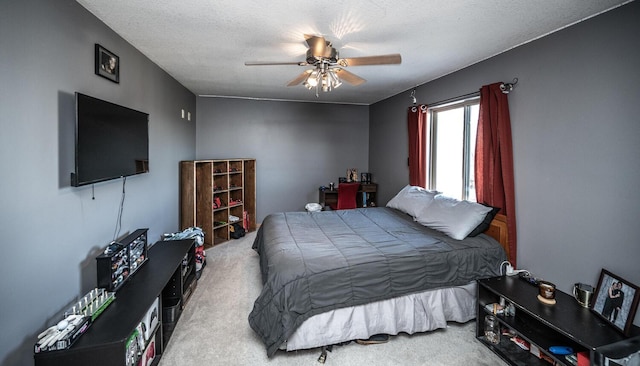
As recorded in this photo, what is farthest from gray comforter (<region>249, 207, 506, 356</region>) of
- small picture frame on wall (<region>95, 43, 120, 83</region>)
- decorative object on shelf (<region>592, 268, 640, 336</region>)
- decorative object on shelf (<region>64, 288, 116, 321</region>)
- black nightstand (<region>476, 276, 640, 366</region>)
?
small picture frame on wall (<region>95, 43, 120, 83</region>)

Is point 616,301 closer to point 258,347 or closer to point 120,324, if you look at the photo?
point 258,347

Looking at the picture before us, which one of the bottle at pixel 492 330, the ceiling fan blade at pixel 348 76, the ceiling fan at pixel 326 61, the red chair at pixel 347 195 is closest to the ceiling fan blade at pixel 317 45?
the ceiling fan at pixel 326 61

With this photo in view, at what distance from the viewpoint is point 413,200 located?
3.50 meters

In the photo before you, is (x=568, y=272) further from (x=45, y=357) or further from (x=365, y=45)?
(x=45, y=357)

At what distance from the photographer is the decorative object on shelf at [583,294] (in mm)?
1875

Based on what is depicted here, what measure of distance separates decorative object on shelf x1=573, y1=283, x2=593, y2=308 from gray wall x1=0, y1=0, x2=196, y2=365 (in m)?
3.29

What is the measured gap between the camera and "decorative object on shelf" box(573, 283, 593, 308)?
1.88m

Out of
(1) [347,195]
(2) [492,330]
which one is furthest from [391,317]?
(1) [347,195]

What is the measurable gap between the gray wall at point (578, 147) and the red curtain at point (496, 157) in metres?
0.06

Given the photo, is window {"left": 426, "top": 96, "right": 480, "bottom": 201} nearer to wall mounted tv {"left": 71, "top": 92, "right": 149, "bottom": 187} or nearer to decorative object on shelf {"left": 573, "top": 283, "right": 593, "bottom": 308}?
decorative object on shelf {"left": 573, "top": 283, "right": 593, "bottom": 308}

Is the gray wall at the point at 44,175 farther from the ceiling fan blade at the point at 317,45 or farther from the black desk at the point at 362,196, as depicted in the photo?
the black desk at the point at 362,196

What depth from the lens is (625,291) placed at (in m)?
1.67

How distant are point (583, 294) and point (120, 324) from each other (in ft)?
9.47

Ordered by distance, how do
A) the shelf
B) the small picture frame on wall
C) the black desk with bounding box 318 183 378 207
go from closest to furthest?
the shelf → the small picture frame on wall → the black desk with bounding box 318 183 378 207
